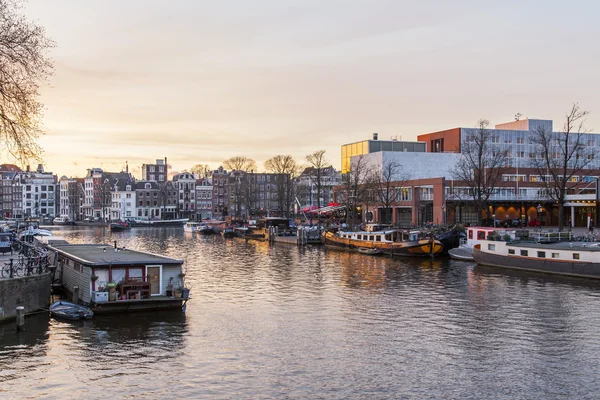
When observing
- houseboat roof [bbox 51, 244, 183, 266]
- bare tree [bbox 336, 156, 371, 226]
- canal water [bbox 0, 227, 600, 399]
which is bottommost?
canal water [bbox 0, 227, 600, 399]

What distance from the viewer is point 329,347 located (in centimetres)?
2634

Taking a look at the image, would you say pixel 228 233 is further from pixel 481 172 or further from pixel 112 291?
pixel 112 291

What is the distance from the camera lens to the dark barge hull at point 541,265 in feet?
149

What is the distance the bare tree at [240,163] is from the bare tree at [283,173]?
20.7 metres

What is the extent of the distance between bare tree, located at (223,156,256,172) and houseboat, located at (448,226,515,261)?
108m

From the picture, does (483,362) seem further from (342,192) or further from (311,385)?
(342,192)

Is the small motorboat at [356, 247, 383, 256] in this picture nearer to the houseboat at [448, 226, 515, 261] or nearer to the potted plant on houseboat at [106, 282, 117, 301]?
the houseboat at [448, 226, 515, 261]

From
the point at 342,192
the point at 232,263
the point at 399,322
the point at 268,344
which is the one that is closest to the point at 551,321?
the point at 399,322

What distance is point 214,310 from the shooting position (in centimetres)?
3472

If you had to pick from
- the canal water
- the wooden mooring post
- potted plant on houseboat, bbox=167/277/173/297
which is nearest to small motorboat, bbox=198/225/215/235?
the canal water

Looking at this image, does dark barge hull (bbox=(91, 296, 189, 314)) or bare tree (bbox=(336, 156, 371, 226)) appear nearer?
dark barge hull (bbox=(91, 296, 189, 314))

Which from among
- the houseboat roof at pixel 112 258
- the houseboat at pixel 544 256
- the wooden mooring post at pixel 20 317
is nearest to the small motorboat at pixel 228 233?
the houseboat at pixel 544 256

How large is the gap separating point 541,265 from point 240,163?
123 meters

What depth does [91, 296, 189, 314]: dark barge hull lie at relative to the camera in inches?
1241
